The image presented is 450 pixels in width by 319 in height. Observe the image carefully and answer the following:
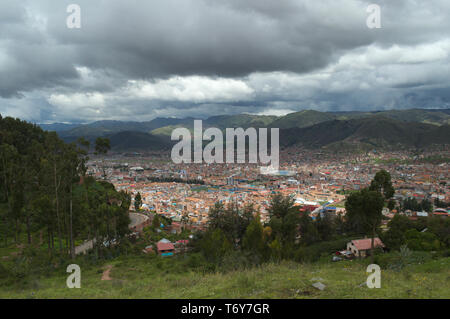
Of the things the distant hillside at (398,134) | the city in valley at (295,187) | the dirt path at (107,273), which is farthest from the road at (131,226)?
the distant hillside at (398,134)

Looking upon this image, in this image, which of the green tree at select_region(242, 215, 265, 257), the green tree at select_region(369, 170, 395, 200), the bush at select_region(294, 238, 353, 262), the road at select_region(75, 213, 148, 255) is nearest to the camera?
the green tree at select_region(369, 170, 395, 200)

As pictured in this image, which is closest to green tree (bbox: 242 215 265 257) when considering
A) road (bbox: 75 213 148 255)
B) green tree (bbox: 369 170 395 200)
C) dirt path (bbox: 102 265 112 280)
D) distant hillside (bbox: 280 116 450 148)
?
green tree (bbox: 369 170 395 200)

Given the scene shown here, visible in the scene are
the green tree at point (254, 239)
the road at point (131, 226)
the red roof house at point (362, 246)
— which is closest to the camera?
the green tree at point (254, 239)

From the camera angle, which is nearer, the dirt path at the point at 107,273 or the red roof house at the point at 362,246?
the dirt path at the point at 107,273

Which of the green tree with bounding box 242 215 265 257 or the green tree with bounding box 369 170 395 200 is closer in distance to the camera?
the green tree with bounding box 369 170 395 200

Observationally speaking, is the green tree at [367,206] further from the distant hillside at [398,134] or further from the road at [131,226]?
the distant hillside at [398,134]

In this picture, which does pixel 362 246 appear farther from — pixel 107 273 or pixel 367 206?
pixel 107 273

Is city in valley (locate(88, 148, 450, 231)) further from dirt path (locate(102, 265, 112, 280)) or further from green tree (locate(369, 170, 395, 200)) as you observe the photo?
green tree (locate(369, 170, 395, 200))

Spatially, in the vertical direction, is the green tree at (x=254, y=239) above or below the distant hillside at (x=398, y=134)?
below
